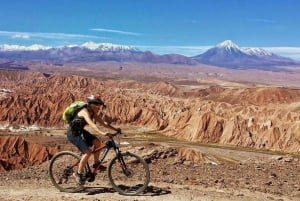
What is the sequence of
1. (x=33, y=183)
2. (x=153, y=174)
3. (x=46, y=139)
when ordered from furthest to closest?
(x=46, y=139)
(x=153, y=174)
(x=33, y=183)

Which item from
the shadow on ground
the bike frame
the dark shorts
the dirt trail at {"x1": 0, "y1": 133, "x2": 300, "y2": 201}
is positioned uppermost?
the dark shorts

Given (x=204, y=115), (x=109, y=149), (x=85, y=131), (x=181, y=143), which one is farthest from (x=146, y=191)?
(x=204, y=115)

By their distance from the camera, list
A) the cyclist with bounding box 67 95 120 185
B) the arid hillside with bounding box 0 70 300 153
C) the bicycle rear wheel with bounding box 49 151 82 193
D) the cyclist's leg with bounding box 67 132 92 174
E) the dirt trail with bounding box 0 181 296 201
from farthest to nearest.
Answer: the arid hillside with bounding box 0 70 300 153 → the bicycle rear wheel with bounding box 49 151 82 193 → the dirt trail with bounding box 0 181 296 201 → the cyclist's leg with bounding box 67 132 92 174 → the cyclist with bounding box 67 95 120 185

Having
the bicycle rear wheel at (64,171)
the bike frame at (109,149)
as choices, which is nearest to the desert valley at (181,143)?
the bicycle rear wheel at (64,171)

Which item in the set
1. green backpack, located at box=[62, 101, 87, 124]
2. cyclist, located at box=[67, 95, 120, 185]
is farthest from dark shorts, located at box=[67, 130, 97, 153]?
green backpack, located at box=[62, 101, 87, 124]

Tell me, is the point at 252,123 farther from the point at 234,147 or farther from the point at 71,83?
the point at 71,83

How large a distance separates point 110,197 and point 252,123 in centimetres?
8150

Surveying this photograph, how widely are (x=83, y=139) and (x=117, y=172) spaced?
1.38 metres

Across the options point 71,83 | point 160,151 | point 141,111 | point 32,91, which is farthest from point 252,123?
point 71,83

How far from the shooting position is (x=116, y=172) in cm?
1382

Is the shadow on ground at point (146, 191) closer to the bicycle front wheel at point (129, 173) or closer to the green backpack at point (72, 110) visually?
the bicycle front wheel at point (129, 173)

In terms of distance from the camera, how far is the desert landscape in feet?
48.4

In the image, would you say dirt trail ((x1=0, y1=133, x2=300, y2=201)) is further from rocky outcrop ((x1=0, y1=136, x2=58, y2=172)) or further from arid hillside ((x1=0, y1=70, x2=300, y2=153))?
arid hillside ((x1=0, y1=70, x2=300, y2=153))

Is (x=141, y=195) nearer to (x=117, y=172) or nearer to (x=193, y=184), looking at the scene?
(x=117, y=172)
